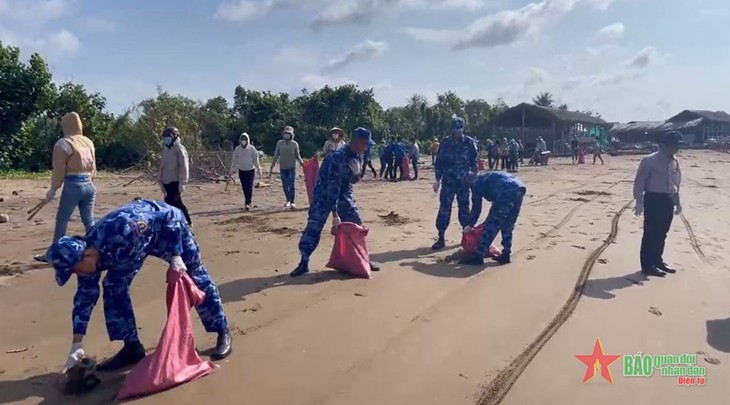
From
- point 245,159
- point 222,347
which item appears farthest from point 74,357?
point 245,159

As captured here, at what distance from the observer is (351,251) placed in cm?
649

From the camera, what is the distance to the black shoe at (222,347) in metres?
4.27

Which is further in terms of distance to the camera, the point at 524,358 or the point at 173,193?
the point at 173,193

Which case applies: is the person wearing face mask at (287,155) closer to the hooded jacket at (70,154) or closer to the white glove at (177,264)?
the hooded jacket at (70,154)

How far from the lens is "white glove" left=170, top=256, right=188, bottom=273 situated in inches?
150

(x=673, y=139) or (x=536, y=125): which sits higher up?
(x=536, y=125)

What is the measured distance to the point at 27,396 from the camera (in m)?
3.75

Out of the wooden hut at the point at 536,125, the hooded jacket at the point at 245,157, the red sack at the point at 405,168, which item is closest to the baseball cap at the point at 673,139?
the hooded jacket at the point at 245,157

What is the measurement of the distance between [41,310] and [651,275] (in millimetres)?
6303

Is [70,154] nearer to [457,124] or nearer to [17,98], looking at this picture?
[457,124]

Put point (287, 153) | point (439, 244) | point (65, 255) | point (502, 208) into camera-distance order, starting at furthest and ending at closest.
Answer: point (287, 153)
point (439, 244)
point (502, 208)
point (65, 255)

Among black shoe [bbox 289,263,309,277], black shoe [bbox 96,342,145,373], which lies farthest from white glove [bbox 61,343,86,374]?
black shoe [bbox 289,263,309,277]

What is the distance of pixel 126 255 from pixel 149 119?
20.2 meters

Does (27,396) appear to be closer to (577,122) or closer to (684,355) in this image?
(684,355)
